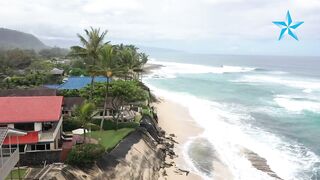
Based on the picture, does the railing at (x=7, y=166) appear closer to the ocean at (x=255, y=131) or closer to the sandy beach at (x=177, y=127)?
the sandy beach at (x=177, y=127)

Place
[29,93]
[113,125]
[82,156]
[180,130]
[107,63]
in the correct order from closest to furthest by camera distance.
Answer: [82,156] < [107,63] < [113,125] < [29,93] < [180,130]

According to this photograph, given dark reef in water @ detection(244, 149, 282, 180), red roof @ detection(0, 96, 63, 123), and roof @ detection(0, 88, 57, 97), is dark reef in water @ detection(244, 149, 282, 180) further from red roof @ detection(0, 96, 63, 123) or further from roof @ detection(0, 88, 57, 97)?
roof @ detection(0, 88, 57, 97)

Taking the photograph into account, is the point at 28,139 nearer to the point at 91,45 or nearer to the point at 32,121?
the point at 32,121

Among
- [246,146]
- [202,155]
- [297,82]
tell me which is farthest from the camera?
[297,82]

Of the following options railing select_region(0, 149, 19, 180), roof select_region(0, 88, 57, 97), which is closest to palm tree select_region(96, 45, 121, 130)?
roof select_region(0, 88, 57, 97)

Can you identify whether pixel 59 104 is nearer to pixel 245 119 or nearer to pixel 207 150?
pixel 207 150

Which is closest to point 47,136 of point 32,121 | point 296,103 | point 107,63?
point 32,121

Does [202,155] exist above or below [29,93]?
below
